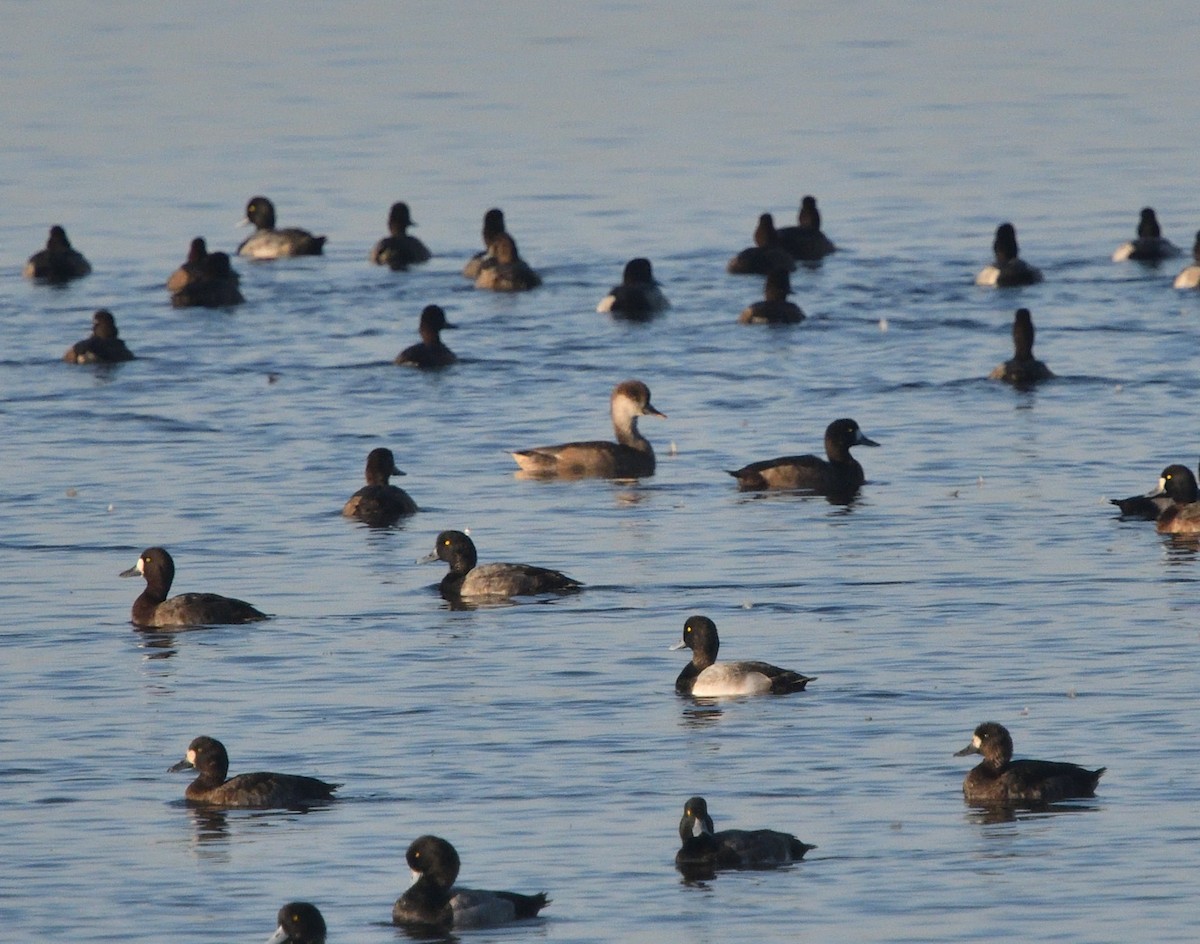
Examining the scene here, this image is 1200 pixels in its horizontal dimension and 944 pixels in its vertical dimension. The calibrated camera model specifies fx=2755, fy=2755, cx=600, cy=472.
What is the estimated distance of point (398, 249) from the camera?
44062 millimetres

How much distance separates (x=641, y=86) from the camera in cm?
6328

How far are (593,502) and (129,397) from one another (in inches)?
346

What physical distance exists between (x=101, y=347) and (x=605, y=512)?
10796 mm

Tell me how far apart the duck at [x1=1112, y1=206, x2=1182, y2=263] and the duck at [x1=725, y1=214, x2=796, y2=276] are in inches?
201

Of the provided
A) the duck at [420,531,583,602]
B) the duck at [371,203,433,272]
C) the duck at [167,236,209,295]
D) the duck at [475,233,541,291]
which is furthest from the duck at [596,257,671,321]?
the duck at [420,531,583,602]

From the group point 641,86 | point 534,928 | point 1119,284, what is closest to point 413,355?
point 1119,284

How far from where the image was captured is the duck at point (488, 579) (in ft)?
76.1

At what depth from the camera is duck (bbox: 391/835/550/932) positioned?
48.9ft

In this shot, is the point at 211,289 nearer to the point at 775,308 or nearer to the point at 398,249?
the point at 398,249

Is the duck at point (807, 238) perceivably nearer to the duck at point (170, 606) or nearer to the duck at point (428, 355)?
the duck at point (428, 355)

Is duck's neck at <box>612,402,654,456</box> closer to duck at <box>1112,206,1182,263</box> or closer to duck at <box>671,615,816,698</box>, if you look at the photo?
duck at <box>671,615,816,698</box>

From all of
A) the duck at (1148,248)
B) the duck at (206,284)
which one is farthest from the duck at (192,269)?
the duck at (1148,248)

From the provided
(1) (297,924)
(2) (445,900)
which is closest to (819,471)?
(2) (445,900)

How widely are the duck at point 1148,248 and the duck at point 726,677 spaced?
2374 centimetres
